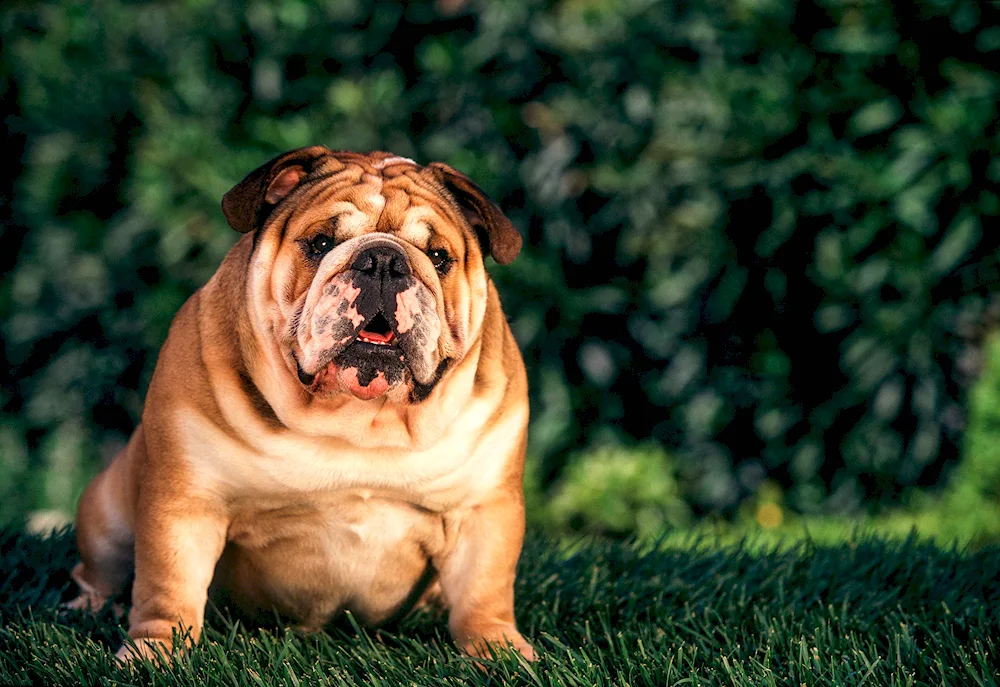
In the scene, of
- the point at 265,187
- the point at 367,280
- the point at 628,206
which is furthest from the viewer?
the point at 628,206

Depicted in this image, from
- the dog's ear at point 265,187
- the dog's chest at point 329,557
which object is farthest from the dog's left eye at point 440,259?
the dog's chest at point 329,557

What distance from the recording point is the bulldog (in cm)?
244

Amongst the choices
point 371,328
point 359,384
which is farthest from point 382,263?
point 359,384

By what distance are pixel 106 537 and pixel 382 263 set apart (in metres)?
1.16

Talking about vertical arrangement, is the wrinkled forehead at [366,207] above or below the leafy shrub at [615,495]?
above

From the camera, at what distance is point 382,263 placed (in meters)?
2.39

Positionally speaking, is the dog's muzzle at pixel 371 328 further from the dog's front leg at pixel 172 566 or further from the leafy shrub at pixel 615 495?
the leafy shrub at pixel 615 495

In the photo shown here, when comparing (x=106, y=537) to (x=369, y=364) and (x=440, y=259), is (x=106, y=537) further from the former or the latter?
(x=440, y=259)

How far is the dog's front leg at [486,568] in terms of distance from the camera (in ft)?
8.94

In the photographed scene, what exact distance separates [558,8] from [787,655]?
331 centimetres

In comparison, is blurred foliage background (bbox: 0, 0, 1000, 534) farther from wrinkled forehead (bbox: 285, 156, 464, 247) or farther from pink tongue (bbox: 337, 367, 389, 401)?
pink tongue (bbox: 337, 367, 389, 401)

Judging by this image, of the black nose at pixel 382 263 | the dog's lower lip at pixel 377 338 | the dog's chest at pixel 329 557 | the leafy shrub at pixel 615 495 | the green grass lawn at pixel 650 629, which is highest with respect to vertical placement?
the black nose at pixel 382 263

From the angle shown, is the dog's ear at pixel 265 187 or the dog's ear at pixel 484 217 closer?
the dog's ear at pixel 265 187

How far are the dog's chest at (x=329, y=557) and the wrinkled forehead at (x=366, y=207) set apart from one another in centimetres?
57
